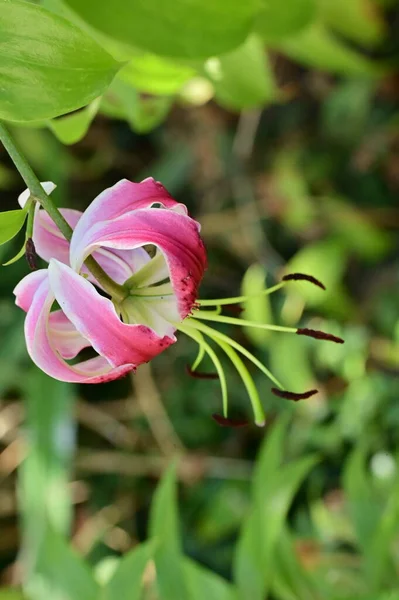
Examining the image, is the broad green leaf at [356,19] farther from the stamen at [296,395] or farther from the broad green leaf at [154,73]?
the stamen at [296,395]

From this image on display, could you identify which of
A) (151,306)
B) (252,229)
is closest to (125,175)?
(252,229)

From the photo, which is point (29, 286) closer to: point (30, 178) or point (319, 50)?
point (30, 178)

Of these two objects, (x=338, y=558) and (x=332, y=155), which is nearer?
(x=338, y=558)

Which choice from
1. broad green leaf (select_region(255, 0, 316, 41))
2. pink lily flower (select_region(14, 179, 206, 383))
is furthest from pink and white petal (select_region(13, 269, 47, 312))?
broad green leaf (select_region(255, 0, 316, 41))

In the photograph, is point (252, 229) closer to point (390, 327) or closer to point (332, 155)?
point (332, 155)

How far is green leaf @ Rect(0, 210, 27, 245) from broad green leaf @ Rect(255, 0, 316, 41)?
0.41 meters

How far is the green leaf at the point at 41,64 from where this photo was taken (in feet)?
1.24

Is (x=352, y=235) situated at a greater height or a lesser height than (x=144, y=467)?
greater

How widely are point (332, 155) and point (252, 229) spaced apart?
22 cm

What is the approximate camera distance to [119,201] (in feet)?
1.35

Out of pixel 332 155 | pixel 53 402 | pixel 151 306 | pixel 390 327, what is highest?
pixel 151 306

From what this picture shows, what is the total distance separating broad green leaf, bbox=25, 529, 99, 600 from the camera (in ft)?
3.01

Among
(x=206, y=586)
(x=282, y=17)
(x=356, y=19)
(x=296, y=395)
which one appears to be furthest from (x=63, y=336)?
(x=356, y=19)

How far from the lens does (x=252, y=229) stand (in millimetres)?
1541
